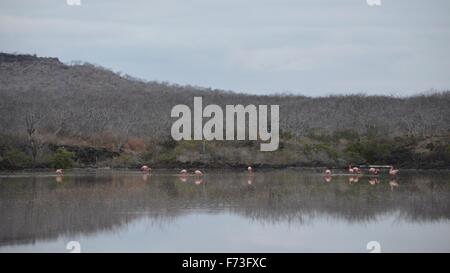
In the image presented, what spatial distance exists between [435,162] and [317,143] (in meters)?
5.12

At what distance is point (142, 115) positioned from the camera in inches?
1903

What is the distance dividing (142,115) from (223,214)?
3136 centimetres

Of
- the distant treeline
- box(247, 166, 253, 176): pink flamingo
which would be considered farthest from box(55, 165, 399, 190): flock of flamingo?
the distant treeline

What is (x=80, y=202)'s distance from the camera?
1905cm

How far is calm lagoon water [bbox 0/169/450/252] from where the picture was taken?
13820mm

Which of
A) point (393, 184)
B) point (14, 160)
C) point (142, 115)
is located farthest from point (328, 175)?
point (142, 115)

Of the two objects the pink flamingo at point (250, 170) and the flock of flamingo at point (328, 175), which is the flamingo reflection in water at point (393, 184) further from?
the pink flamingo at point (250, 170)

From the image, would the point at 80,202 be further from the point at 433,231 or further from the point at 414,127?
the point at 414,127

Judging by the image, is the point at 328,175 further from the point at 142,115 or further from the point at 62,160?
the point at 142,115

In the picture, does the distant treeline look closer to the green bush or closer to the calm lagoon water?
the green bush

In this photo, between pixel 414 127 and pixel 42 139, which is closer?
pixel 42 139

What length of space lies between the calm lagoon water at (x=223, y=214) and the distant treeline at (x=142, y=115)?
30.2 ft

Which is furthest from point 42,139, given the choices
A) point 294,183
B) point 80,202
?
point 80,202

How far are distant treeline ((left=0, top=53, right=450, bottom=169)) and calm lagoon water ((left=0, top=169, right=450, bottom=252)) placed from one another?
30.2ft
